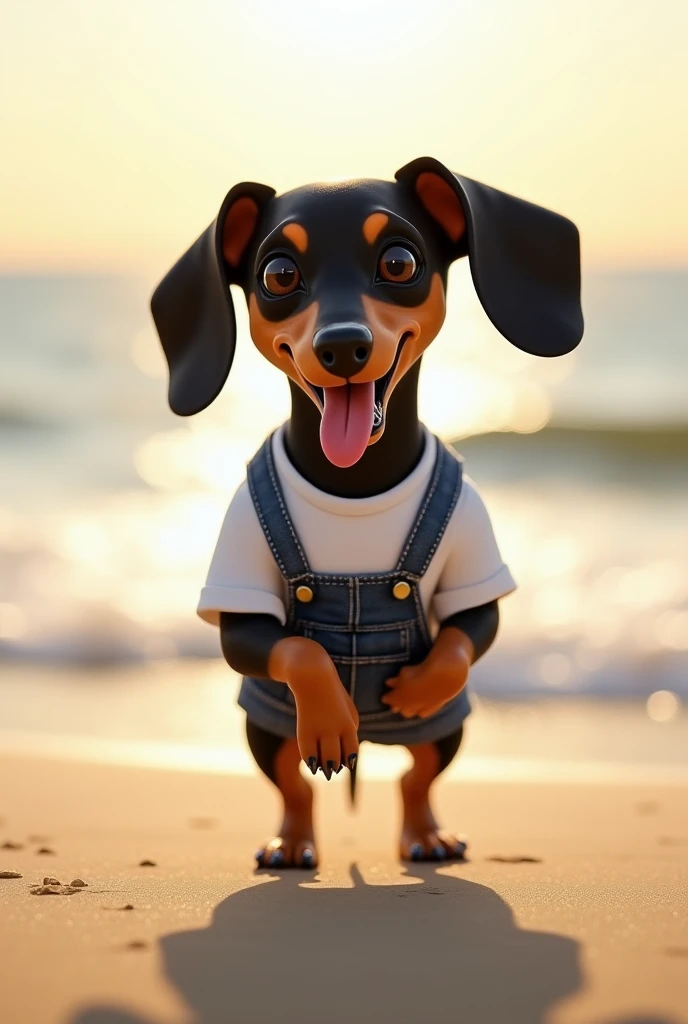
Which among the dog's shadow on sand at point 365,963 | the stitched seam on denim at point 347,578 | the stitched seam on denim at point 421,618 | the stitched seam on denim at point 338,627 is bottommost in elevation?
the dog's shadow on sand at point 365,963

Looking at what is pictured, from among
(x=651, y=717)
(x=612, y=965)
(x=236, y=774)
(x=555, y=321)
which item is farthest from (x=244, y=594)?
(x=651, y=717)

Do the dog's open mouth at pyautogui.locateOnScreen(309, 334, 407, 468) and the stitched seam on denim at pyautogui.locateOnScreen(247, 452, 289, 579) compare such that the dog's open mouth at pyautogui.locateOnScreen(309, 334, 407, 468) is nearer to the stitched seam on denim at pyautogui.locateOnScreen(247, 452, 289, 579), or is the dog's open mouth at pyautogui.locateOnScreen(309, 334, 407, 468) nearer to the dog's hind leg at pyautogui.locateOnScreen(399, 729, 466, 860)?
the stitched seam on denim at pyautogui.locateOnScreen(247, 452, 289, 579)

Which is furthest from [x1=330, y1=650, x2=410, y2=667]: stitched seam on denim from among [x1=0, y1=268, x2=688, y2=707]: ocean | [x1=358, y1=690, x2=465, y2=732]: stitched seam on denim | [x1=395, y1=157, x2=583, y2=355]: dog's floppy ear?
[x1=0, y1=268, x2=688, y2=707]: ocean

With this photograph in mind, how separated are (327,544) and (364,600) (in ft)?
0.46

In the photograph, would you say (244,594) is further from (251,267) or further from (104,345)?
(104,345)

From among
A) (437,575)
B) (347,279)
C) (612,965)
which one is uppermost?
(347,279)

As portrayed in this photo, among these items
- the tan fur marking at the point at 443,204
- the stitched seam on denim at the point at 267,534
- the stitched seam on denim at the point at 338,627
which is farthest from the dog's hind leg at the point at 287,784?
the tan fur marking at the point at 443,204

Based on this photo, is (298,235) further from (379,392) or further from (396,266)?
(379,392)

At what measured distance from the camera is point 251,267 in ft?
10.6

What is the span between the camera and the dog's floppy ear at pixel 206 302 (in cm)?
323

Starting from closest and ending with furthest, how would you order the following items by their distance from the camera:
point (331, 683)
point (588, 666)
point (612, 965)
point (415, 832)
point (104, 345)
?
point (612, 965) → point (331, 683) → point (415, 832) → point (588, 666) → point (104, 345)

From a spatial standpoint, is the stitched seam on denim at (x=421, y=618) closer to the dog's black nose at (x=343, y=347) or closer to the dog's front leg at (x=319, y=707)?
the dog's front leg at (x=319, y=707)

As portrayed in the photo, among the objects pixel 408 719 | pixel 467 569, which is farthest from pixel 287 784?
pixel 467 569

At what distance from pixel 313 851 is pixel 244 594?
606mm
